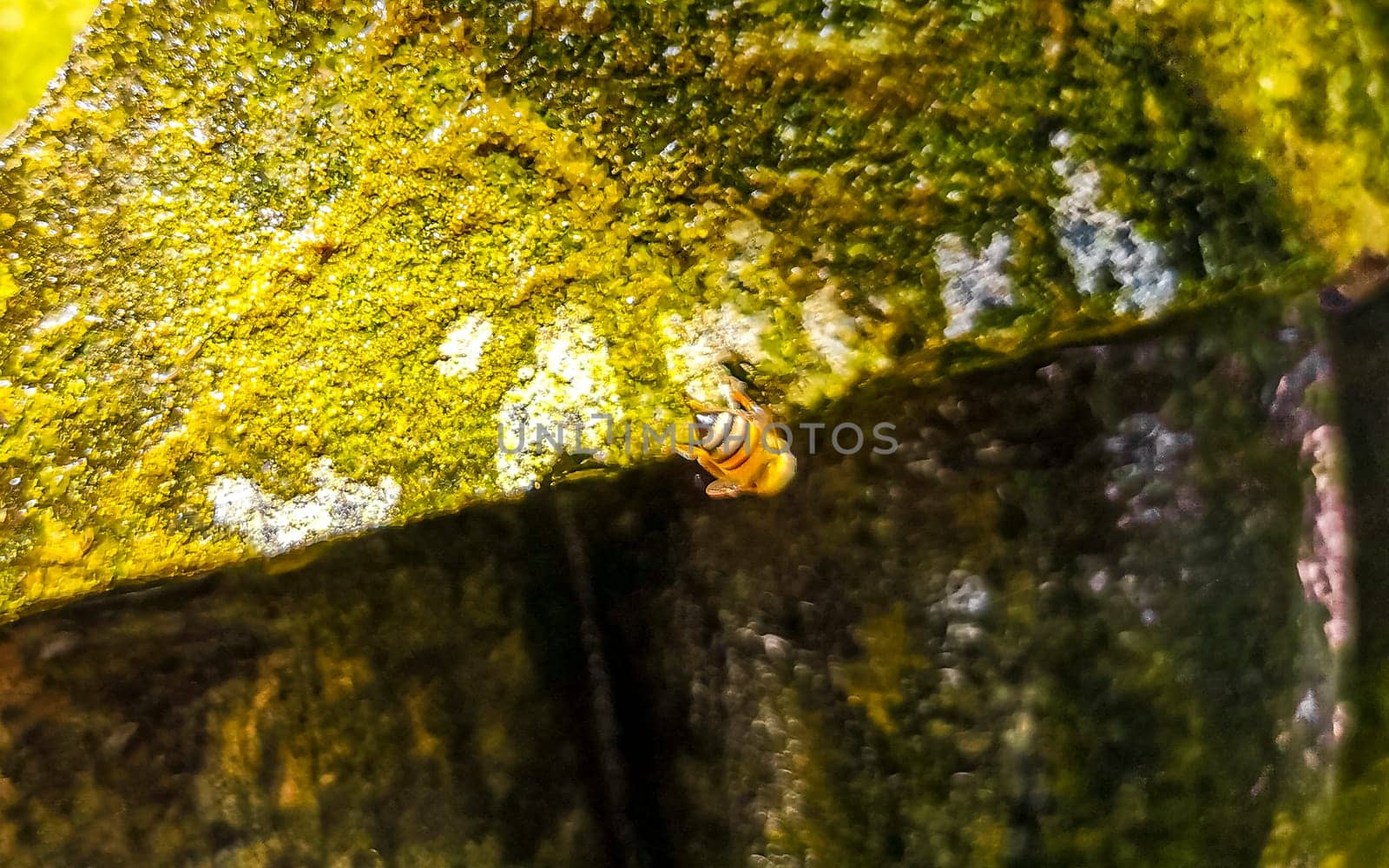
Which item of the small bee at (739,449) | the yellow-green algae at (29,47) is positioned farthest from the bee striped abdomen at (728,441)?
the yellow-green algae at (29,47)

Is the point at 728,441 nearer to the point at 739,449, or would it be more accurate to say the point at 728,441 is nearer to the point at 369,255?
the point at 739,449

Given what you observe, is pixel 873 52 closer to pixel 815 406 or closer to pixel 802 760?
pixel 815 406

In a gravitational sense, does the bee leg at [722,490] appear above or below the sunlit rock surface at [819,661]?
above

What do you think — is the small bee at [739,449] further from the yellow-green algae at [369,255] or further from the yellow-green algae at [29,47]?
the yellow-green algae at [29,47]

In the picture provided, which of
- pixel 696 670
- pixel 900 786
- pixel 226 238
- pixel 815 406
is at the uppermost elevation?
pixel 226 238

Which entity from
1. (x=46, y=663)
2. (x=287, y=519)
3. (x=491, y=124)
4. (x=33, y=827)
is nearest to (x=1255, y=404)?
(x=491, y=124)

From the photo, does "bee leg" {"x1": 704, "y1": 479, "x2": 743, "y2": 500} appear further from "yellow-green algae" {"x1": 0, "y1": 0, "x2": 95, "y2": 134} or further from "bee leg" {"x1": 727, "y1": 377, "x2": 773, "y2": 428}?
"yellow-green algae" {"x1": 0, "y1": 0, "x2": 95, "y2": 134}

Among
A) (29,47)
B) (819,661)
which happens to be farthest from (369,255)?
(819,661)
